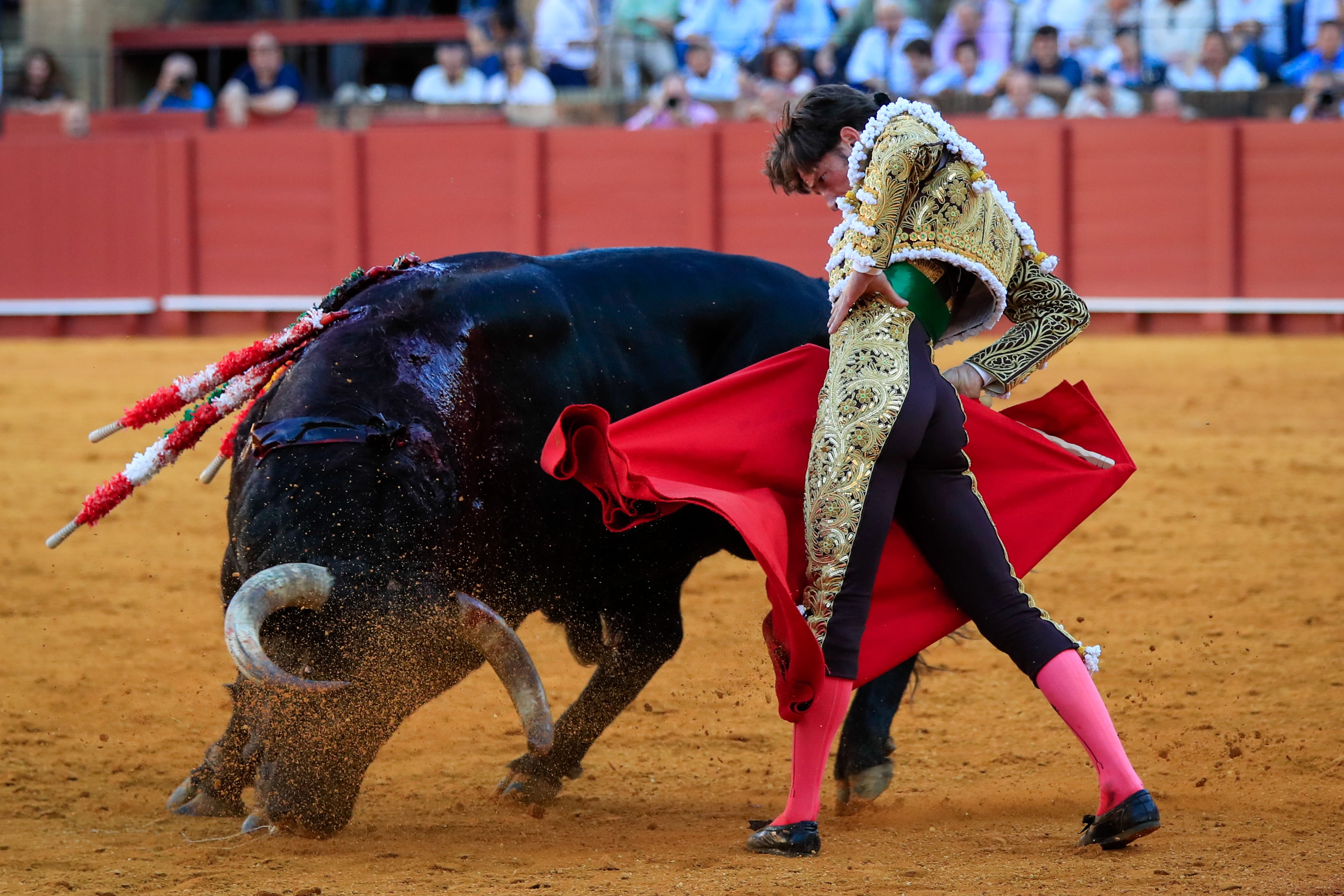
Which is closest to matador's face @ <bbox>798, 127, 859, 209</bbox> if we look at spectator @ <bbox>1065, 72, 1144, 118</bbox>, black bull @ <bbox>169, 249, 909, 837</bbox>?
black bull @ <bbox>169, 249, 909, 837</bbox>

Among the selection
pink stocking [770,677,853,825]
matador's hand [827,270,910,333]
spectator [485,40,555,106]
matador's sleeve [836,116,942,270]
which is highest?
spectator [485,40,555,106]

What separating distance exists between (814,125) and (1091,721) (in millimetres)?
996

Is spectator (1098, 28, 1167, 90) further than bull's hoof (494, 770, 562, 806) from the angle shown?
Yes

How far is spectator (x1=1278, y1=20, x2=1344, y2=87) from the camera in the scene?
9461 millimetres

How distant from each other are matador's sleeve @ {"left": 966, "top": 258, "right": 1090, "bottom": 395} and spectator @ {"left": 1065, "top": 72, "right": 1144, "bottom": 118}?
7.81 meters

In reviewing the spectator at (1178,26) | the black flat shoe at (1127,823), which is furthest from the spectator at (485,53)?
the black flat shoe at (1127,823)

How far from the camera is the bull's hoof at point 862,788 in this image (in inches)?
124

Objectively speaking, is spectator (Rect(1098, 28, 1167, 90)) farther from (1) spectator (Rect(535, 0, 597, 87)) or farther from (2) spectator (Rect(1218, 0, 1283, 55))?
(1) spectator (Rect(535, 0, 597, 87))

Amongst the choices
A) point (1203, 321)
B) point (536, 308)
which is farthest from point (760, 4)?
point (536, 308)

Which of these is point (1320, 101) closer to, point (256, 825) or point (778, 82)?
point (778, 82)

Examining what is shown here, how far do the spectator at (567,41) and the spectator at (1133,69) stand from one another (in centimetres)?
328

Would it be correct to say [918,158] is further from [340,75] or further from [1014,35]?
[340,75]

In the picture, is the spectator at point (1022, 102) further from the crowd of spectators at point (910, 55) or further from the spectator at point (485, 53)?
the spectator at point (485, 53)

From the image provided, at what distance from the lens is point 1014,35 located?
10.2m
